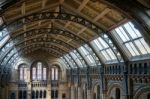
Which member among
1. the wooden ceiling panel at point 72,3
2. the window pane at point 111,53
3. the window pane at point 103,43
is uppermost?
the wooden ceiling panel at point 72,3

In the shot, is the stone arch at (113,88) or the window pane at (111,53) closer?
the stone arch at (113,88)

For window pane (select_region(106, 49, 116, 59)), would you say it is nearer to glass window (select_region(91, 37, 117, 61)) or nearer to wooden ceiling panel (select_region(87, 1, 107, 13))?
glass window (select_region(91, 37, 117, 61))

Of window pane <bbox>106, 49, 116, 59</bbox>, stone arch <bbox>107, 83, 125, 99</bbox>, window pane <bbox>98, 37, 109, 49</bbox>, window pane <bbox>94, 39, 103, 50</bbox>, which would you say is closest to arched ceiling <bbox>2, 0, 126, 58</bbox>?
window pane <bbox>98, 37, 109, 49</bbox>

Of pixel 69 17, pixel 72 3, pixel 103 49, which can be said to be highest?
pixel 72 3

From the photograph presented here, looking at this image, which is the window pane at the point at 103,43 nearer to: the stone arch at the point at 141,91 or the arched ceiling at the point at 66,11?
the arched ceiling at the point at 66,11

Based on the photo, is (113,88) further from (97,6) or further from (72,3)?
(72,3)

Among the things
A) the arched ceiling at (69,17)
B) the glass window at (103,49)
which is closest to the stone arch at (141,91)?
the arched ceiling at (69,17)

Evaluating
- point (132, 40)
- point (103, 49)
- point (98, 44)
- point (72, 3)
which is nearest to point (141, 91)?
point (132, 40)

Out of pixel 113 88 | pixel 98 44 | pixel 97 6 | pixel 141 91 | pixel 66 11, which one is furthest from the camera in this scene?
pixel 98 44

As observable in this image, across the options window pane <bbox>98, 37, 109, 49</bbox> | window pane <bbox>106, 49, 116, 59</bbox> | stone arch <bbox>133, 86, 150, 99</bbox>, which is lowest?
stone arch <bbox>133, 86, 150, 99</bbox>

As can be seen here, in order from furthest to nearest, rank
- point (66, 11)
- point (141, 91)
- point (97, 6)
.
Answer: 1. point (66, 11)
2. point (141, 91)
3. point (97, 6)

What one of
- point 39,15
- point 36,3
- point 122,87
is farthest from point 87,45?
point 36,3

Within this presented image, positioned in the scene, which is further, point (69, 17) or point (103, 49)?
point (103, 49)

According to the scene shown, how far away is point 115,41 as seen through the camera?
3019cm
